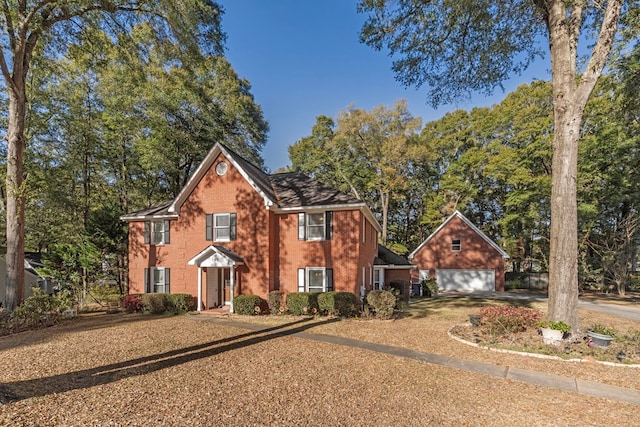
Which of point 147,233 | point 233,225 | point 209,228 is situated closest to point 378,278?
point 233,225

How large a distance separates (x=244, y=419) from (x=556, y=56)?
14260 mm

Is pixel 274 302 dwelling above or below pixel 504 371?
below

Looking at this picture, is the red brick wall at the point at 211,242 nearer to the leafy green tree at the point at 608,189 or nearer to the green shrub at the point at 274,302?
the green shrub at the point at 274,302

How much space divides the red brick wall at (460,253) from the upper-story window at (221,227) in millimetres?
20770

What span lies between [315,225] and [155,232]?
10405 mm

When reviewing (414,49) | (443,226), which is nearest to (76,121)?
(414,49)

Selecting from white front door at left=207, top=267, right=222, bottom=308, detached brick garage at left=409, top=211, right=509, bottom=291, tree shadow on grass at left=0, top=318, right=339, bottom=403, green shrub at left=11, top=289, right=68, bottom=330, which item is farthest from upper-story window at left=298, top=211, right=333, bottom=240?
detached brick garage at left=409, top=211, right=509, bottom=291

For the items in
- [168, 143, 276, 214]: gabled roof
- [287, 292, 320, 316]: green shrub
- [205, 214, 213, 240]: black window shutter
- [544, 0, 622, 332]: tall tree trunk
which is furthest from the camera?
[205, 214, 213, 240]: black window shutter

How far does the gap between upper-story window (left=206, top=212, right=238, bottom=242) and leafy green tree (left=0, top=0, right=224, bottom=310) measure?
7.97 m

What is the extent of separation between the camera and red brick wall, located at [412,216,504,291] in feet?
93.4

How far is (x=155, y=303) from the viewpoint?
637 inches

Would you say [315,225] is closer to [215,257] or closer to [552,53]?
[215,257]

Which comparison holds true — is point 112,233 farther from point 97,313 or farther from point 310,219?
point 310,219

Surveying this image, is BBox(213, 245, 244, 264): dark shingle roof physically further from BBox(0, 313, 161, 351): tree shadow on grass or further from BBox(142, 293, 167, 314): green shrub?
BBox(0, 313, 161, 351): tree shadow on grass
